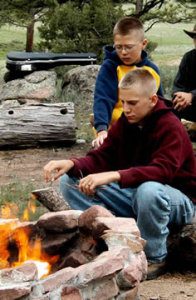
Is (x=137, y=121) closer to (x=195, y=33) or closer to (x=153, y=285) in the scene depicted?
(x=153, y=285)

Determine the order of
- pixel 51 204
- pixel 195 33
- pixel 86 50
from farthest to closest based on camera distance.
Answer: pixel 86 50
pixel 195 33
pixel 51 204

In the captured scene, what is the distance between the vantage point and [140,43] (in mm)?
5652

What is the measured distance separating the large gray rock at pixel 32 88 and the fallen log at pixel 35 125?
2.27 m

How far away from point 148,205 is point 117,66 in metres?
1.89

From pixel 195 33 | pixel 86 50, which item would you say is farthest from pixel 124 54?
pixel 86 50

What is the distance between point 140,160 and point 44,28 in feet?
33.6

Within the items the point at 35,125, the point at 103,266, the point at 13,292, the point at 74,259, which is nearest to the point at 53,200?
the point at 74,259

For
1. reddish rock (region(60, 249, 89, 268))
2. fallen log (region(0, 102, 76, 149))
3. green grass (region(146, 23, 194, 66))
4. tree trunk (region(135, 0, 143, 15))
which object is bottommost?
green grass (region(146, 23, 194, 66))

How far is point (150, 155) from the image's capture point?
4.53m

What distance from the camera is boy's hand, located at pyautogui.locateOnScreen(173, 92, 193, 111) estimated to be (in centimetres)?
706

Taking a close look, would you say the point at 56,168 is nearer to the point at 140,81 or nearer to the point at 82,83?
the point at 140,81

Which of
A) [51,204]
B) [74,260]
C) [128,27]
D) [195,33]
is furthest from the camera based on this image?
[195,33]

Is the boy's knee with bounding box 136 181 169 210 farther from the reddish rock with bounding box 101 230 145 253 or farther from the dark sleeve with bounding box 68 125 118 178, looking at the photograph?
the reddish rock with bounding box 101 230 145 253

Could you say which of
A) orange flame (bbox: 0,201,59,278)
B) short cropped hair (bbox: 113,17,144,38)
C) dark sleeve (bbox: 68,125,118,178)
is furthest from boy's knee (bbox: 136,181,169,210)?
short cropped hair (bbox: 113,17,144,38)
